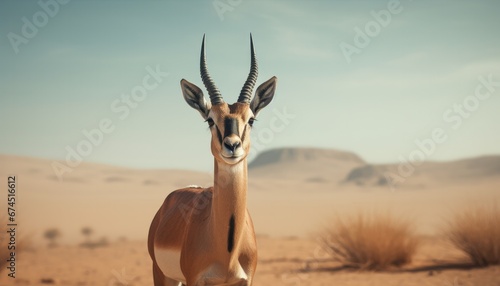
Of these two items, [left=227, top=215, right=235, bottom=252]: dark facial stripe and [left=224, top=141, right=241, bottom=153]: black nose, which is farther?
[left=227, top=215, right=235, bottom=252]: dark facial stripe

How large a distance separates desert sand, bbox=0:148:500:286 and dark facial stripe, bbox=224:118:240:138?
7.05m

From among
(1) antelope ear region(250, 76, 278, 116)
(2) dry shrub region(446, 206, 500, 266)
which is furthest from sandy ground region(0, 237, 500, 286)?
(1) antelope ear region(250, 76, 278, 116)

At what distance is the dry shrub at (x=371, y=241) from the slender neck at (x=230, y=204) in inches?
326

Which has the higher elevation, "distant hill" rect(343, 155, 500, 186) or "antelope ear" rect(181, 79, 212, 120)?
"antelope ear" rect(181, 79, 212, 120)

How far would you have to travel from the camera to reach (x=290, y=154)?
360 feet

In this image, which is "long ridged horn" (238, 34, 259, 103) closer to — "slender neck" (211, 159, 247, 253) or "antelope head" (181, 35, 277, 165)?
"antelope head" (181, 35, 277, 165)

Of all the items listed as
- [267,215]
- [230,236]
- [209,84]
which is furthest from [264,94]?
[267,215]

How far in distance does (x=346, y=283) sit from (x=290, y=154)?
3910 inches

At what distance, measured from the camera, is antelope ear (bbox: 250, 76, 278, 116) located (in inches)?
224

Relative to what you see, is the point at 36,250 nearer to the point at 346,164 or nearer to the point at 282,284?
the point at 282,284

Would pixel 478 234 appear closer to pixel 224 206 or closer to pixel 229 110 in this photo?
pixel 224 206

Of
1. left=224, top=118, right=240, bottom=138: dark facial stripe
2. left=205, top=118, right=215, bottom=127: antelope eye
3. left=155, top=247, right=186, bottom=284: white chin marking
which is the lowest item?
left=155, top=247, right=186, bottom=284: white chin marking

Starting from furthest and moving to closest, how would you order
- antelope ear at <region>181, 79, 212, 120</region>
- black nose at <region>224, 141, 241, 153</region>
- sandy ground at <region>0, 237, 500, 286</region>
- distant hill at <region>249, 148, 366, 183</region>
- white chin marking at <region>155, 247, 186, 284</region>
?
distant hill at <region>249, 148, 366, 183</region> → sandy ground at <region>0, 237, 500, 286</region> → white chin marking at <region>155, 247, 186, 284</region> → antelope ear at <region>181, 79, 212, 120</region> → black nose at <region>224, 141, 241, 153</region>

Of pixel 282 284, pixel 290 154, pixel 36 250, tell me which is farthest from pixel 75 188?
pixel 290 154
